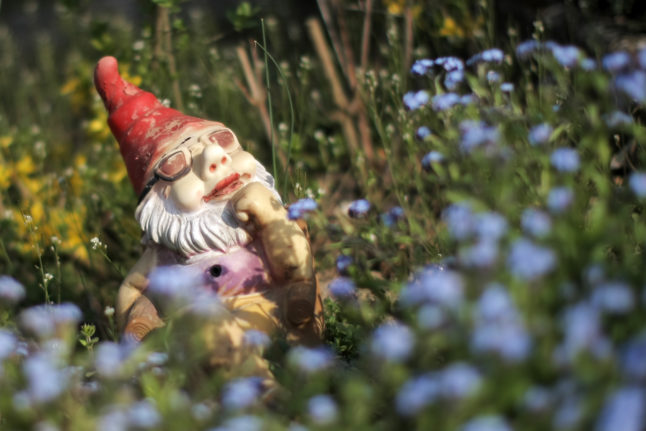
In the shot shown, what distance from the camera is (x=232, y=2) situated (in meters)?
6.36

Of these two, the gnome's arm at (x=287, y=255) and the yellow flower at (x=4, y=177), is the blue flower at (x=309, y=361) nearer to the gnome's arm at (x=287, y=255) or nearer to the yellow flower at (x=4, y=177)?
the gnome's arm at (x=287, y=255)

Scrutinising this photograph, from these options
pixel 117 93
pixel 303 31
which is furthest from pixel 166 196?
pixel 303 31

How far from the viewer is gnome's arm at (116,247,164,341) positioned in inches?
85.9

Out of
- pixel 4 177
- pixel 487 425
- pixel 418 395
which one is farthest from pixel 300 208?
pixel 4 177

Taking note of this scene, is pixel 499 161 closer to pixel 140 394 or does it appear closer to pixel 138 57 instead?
pixel 140 394

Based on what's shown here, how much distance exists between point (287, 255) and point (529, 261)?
3.18ft

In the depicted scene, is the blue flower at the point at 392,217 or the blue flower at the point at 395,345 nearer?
the blue flower at the point at 395,345

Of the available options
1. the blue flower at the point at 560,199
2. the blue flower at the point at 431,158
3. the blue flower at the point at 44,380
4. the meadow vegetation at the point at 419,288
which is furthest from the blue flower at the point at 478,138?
the blue flower at the point at 44,380

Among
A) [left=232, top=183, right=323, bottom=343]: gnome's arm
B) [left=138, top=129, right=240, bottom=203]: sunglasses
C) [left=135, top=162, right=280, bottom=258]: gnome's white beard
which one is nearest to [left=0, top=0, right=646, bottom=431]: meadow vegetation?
[left=232, top=183, right=323, bottom=343]: gnome's arm

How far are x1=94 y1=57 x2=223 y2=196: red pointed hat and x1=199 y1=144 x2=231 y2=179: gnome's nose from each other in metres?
0.19

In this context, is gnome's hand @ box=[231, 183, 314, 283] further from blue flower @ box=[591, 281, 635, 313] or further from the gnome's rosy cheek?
blue flower @ box=[591, 281, 635, 313]

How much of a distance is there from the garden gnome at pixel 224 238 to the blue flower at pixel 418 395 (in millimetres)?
844

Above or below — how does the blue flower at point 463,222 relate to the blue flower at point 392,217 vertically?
above

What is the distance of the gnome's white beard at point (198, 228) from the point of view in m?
2.19
